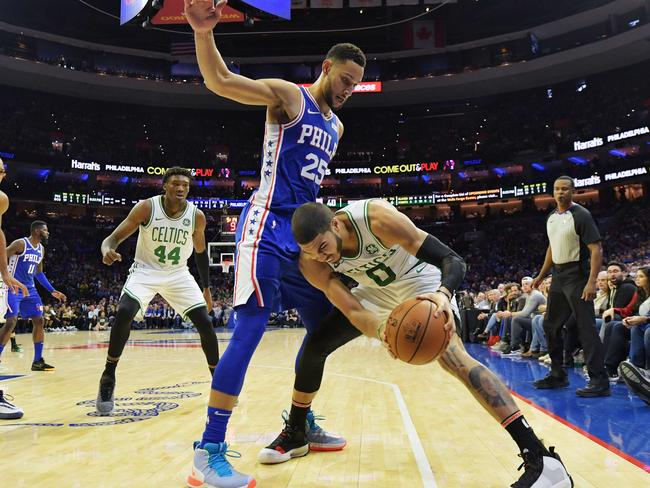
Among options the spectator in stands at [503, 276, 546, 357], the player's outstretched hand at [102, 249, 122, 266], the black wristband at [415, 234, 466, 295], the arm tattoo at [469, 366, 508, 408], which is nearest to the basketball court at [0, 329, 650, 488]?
the arm tattoo at [469, 366, 508, 408]

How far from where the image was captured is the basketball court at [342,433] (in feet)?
8.90

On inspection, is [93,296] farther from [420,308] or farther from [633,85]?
[633,85]

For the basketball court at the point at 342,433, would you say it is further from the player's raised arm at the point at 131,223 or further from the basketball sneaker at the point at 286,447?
the player's raised arm at the point at 131,223

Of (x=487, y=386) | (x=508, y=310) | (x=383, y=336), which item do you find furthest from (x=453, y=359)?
(x=508, y=310)

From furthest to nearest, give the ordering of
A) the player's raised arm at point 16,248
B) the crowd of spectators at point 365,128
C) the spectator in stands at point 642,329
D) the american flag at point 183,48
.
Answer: the crowd of spectators at point 365,128, the american flag at point 183,48, the player's raised arm at point 16,248, the spectator in stands at point 642,329

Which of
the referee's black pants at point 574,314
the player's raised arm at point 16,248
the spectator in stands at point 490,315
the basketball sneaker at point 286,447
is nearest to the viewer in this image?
the basketball sneaker at point 286,447

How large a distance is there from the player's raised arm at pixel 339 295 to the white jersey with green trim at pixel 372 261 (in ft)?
0.26

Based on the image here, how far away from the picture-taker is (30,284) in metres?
8.30

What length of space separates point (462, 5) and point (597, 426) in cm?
3334

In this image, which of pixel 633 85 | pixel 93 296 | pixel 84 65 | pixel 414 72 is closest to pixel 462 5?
pixel 414 72

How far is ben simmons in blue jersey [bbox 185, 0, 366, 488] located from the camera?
259 cm

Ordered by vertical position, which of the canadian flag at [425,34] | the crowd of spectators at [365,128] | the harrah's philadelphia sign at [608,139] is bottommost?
the harrah's philadelphia sign at [608,139]

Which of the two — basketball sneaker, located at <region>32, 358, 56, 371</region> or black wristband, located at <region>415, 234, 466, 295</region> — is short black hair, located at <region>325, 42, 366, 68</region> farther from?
basketball sneaker, located at <region>32, 358, 56, 371</region>

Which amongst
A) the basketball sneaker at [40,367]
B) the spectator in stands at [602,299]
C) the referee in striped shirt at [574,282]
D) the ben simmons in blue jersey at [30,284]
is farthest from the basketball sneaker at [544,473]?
the basketball sneaker at [40,367]
